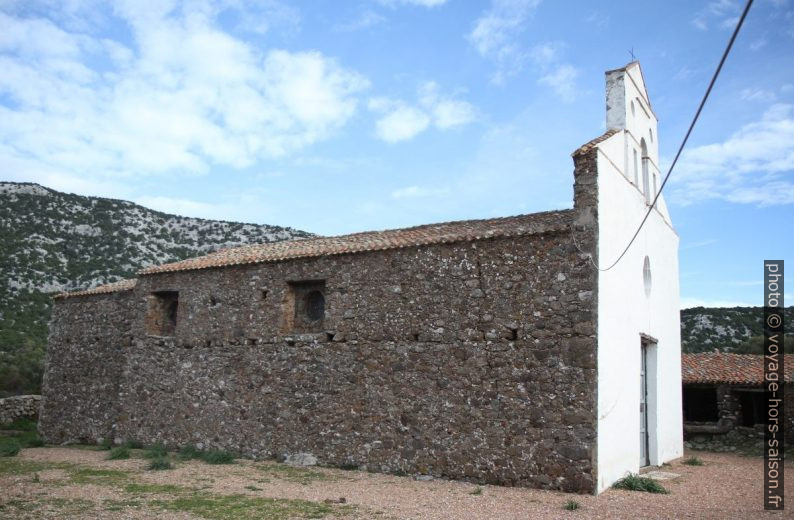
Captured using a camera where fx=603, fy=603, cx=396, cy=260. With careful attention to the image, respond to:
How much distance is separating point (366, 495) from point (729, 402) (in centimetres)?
1449

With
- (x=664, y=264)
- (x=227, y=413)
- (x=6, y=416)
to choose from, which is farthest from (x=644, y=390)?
(x=6, y=416)

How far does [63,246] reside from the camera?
34875 mm

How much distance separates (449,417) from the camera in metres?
11.1

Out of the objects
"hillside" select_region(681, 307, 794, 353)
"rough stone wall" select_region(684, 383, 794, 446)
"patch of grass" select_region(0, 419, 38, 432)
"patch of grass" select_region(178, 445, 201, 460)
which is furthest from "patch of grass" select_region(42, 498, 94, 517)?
"hillside" select_region(681, 307, 794, 353)

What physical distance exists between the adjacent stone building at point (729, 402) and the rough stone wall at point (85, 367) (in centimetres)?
1705

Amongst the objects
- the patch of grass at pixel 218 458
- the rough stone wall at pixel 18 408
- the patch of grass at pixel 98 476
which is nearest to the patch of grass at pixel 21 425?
the rough stone wall at pixel 18 408

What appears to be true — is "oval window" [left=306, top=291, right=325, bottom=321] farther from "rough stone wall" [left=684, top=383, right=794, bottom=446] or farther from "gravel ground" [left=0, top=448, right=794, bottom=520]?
"rough stone wall" [left=684, top=383, right=794, bottom=446]

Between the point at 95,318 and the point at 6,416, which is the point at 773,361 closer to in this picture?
the point at 95,318

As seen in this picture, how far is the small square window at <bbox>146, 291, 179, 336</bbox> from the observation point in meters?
16.0

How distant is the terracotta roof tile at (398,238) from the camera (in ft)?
37.4

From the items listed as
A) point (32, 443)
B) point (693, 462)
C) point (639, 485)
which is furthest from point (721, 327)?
point (32, 443)

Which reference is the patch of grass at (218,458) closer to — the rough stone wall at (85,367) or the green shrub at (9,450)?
the rough stone wall at (85,367)

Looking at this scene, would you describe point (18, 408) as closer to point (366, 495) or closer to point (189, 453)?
point (189, 453)

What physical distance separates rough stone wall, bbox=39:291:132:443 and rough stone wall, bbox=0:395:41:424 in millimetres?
5546
